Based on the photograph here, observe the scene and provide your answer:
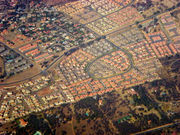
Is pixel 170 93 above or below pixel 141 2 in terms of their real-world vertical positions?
below

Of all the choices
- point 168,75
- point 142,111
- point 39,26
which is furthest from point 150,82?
point 39,26

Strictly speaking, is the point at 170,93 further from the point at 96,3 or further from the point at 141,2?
the point at 96,3

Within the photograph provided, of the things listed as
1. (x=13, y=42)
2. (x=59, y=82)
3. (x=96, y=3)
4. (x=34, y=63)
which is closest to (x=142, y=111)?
(x=59, y=82)

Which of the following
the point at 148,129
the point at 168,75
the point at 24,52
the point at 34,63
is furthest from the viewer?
the point at 24,52

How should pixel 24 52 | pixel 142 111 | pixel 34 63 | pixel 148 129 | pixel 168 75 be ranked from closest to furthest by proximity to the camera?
1. pixel 148 129
2. pixel 142 111
3. pixel 168 75
4. pixel 34 63
5. pixel 24 52

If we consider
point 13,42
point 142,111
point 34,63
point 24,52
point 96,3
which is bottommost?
point 142,111

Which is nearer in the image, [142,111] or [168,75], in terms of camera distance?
[142,111]

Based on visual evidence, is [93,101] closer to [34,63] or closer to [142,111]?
[142,111]

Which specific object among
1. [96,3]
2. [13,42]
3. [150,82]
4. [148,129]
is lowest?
[148,129]

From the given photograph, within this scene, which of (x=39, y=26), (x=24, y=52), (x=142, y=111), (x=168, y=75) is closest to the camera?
(x=142, y=111)
